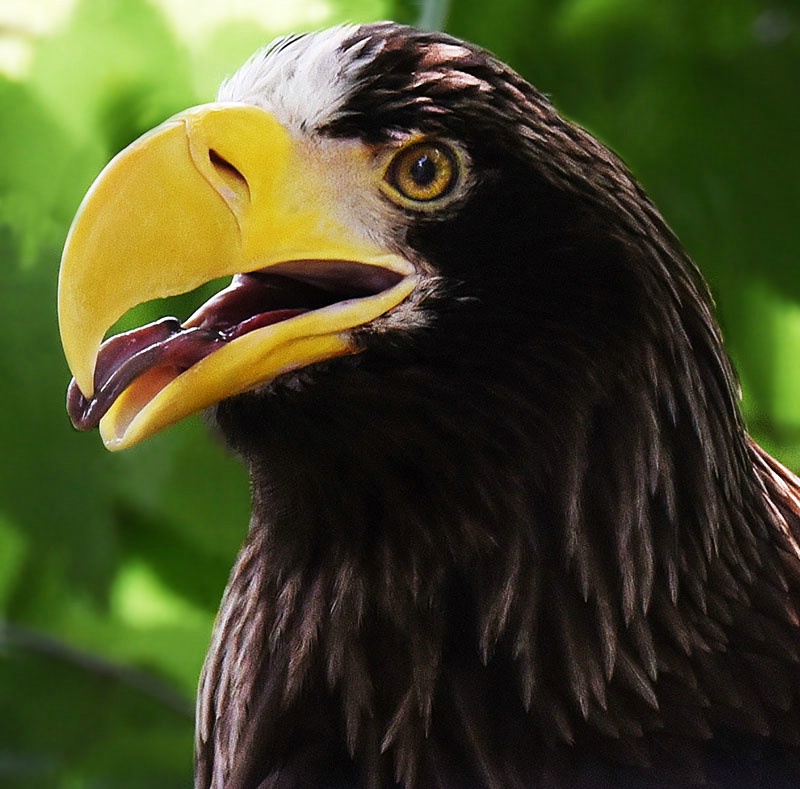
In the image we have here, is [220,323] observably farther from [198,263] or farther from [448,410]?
A: [448,410]

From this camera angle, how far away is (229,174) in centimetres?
105

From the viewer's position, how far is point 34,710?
265 cm

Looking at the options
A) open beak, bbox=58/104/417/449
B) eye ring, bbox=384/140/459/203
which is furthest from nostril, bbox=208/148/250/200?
eye ring, bbox=384/140/459/203

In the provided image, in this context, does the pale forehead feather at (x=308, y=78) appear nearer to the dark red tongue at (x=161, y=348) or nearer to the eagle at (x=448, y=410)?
the eagle at (x=448, y=410)

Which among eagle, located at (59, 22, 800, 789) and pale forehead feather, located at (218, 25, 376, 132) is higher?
pale forehead feather, located at (218, 25, 376, 132)

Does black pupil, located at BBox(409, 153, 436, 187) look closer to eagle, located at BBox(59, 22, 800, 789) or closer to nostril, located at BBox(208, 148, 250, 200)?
eagle, located at BBox(59, 22, 800, 789)

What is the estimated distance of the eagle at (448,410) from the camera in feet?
3.40

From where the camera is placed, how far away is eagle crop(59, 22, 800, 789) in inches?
40.8

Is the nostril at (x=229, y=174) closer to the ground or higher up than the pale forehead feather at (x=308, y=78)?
closer to the ground

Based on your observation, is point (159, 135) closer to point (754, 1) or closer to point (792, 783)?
point (792, 783)

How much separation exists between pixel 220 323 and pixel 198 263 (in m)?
0.07

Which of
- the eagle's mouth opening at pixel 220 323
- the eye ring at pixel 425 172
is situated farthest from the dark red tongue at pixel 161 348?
the eye ring at pixel 425 172

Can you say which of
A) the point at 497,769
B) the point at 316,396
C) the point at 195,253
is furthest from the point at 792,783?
the point at 195,253

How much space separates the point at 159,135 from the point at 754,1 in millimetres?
1625
